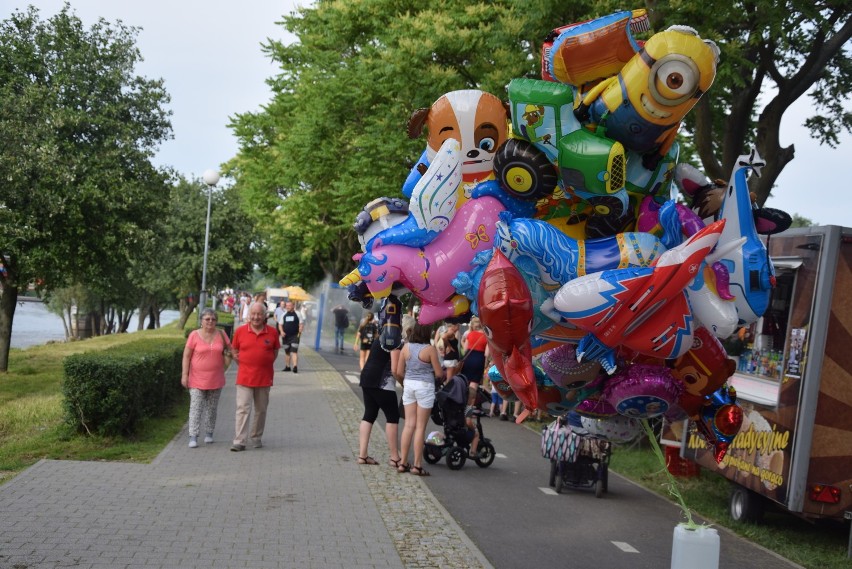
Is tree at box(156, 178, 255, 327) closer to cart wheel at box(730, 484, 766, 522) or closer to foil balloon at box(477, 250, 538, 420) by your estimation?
cart wheel at box(730, 484, 766, 522)

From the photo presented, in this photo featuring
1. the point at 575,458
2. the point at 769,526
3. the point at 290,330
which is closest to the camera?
the point at 769,526

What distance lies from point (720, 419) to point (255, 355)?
761cm

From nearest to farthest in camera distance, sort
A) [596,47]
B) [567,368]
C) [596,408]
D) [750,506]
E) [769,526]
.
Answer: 1. [596,47]
2. [567,368]
3. [596,408]
4. [750,506]
5. [769,526]

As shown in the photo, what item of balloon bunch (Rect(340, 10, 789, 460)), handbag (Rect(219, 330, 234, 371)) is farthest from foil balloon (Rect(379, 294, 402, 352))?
handbag (Rect(219, 330, 234, 371))

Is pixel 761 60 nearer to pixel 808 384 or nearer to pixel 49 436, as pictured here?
pixel 808 384

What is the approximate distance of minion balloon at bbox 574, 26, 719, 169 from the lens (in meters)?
4.83

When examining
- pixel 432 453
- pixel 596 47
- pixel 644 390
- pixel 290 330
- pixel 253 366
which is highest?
pixel 596 47

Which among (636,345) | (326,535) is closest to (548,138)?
(636,345)

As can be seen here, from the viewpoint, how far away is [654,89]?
4852 mm

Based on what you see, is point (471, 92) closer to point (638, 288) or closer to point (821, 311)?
point (638, 288)

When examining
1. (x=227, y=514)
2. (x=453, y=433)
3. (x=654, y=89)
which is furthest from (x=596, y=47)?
(x=453, y=433)

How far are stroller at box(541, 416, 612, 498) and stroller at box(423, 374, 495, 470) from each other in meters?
1.40

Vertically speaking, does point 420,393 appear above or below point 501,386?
below

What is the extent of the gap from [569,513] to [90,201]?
13.5 meters
